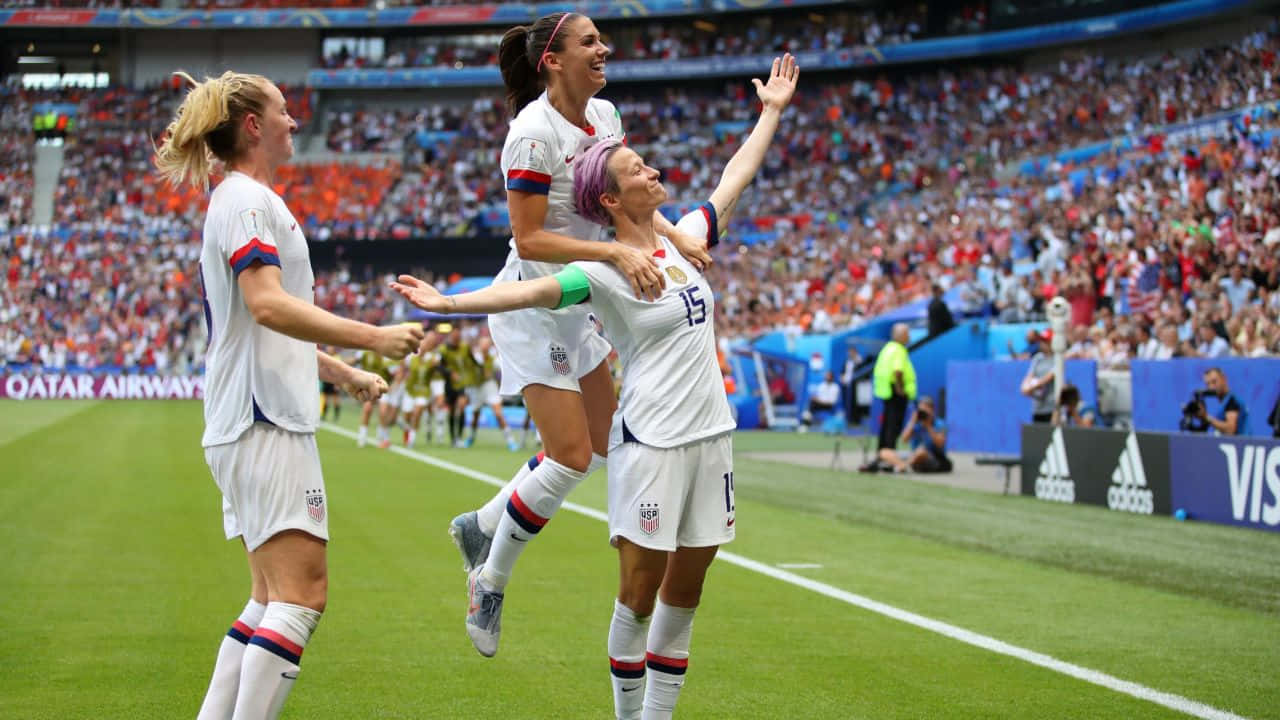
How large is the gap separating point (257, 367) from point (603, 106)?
2417 mm

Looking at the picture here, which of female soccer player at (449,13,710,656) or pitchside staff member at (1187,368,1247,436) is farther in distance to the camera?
pitchside staff member at (1187,368,1247,436)

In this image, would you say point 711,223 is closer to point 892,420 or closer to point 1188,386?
point 1188,386

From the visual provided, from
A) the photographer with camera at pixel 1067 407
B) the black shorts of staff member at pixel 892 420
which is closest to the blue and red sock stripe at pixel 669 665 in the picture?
the photographer with camera at pixel 1067 407

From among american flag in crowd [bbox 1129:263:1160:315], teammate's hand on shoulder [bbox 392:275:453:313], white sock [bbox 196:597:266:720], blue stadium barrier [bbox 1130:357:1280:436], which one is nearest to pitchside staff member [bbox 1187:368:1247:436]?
blue stadium barrier [bbox 1130:357:1280:436]

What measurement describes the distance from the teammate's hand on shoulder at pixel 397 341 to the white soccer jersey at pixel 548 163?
1.45 metres

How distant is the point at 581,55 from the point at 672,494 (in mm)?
2039

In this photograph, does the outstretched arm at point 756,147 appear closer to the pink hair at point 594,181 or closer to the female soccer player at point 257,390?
the pink hair at point 594,181

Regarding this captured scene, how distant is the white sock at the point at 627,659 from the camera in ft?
16.1

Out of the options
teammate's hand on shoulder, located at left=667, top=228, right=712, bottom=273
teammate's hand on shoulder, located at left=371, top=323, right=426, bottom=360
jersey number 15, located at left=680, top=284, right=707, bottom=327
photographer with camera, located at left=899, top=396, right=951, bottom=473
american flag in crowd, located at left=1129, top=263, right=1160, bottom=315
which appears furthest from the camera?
american flag in crowd, located at left=1129, top=263, right=1160, bottom=315

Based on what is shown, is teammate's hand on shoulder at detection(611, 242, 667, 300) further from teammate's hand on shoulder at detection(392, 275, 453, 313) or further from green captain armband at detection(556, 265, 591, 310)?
teammate's hand on shoulder at detection(392, 275, 453, 313)

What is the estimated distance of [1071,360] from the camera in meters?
20.9

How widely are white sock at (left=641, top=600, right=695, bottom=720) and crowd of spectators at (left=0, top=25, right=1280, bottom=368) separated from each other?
15325 millimetres

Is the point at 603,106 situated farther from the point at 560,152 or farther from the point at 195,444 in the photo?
the point at 195,444

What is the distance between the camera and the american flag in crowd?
74.1ft
